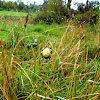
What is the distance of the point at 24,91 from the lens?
3.09 ft

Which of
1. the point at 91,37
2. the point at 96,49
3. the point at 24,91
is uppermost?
the point at 91,37

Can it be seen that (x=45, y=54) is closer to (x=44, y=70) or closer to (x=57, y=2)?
(x=44, y=70)

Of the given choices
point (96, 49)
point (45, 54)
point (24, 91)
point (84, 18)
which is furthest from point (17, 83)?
point (84, 18)

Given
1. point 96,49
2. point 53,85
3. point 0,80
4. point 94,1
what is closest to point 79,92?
point 53,85

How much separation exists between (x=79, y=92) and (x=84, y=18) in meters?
3.40

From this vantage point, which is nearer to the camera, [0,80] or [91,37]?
[0,80]

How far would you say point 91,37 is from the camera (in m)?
2.60

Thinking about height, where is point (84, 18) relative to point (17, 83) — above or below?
above

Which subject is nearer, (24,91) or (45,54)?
(45,54)

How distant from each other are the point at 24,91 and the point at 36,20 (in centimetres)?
497

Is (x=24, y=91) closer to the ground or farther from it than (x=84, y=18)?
closer to the ground

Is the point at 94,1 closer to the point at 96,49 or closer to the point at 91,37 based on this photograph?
the point at 91,37

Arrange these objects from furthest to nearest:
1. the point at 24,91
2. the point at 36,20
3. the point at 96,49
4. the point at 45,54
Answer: the point at 36,20, the point at 96,49, the point at 24,91, the point at 45,54

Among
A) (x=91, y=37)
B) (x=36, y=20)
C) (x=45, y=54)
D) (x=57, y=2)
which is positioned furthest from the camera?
(x=36, y=20)
